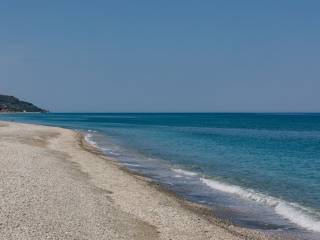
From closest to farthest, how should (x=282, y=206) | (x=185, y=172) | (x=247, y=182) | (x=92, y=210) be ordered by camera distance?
(x=92, y=210)
(x=282, y=206)
(x=247, y=182)
(x=185, y=172)

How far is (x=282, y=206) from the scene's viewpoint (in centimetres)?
2066

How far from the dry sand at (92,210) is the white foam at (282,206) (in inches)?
114

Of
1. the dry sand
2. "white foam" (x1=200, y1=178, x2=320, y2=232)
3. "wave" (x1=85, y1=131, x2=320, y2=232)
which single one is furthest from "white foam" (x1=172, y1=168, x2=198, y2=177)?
the dry sand

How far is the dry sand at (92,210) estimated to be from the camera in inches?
526

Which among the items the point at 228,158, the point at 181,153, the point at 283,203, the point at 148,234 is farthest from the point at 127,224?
the point at 181,153

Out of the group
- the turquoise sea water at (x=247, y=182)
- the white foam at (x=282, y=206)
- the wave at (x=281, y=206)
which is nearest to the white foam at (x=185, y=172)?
the turquoise sea water at (x=247, y=182)

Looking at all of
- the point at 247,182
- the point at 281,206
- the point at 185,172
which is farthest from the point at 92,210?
the point at 185,172

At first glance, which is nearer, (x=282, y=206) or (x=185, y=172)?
(x=282, y=206)

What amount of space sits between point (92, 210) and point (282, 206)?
8601 millimetres

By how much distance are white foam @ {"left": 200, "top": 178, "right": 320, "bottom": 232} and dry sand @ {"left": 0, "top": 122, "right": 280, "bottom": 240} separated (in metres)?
2.88

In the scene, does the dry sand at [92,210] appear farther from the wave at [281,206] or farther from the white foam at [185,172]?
the white foam at [185,172]

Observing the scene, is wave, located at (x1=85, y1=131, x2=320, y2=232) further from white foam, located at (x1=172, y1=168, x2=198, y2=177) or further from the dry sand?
the dry sand

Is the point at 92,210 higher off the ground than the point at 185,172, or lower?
higher

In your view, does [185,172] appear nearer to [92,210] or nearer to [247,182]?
[247,182]
